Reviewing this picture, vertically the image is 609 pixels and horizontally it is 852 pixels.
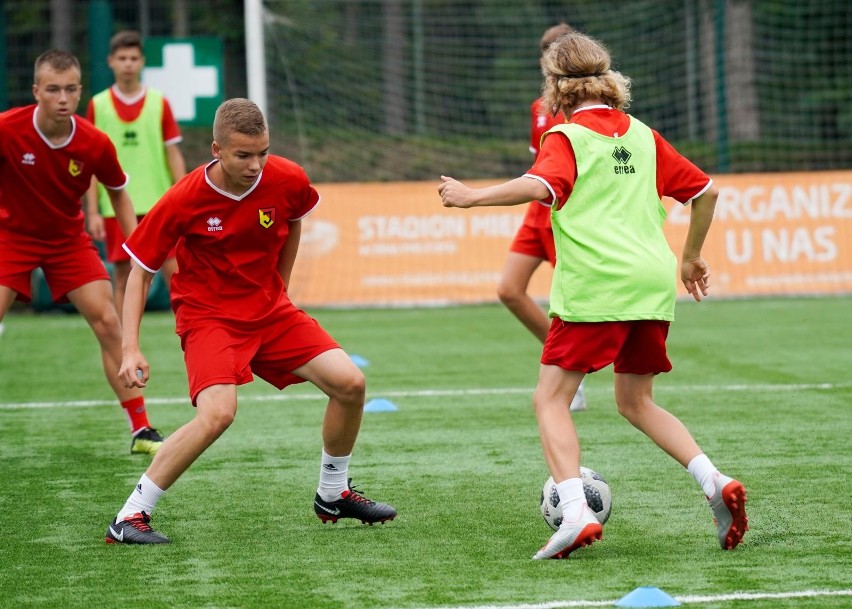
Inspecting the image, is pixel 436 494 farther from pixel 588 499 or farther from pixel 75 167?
pixel 75 167

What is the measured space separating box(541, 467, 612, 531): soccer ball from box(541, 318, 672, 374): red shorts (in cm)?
44

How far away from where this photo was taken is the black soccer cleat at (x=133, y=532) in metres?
4.91

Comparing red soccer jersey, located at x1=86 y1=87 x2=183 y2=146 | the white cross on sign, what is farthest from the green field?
the white cross on sign

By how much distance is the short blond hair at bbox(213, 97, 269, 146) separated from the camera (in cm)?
482

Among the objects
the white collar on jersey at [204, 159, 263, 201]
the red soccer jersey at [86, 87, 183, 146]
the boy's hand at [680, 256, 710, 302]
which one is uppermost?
the white collar on jersey at [204, 159, 263, 201]

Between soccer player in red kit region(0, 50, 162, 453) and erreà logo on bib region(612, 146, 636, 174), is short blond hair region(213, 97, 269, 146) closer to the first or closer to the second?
erreà logo on bib region(612, 146, 636, 174)

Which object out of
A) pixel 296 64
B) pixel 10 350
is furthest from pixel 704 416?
pixel 296 64

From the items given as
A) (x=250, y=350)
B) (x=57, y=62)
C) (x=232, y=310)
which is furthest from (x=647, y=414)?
(x=57, y=62)

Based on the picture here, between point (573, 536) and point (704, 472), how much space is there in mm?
550

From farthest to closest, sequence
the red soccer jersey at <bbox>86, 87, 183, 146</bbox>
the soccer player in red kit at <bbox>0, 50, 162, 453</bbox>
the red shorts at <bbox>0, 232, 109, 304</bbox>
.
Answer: the red soccer jersey at <bbox>86, 87, 183, 146</bbox> < the red shorts at <bbox>0, 232, 109, 304</bbox> < the soccer player in red kit at <bbox>0, 50, 162, 453</bbox>

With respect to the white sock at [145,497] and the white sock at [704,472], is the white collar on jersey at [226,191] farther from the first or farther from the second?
the white sock at [704,472]

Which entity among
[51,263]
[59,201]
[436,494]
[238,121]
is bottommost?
[436,494]

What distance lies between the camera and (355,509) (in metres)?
5.19

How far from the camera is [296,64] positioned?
16.7m
